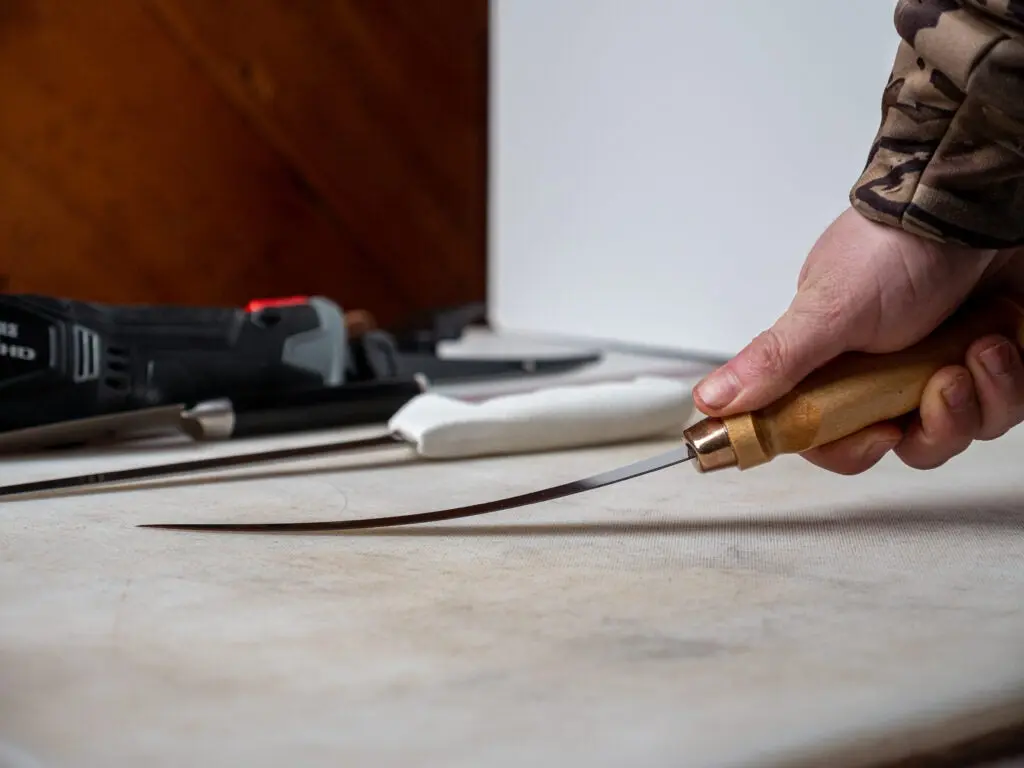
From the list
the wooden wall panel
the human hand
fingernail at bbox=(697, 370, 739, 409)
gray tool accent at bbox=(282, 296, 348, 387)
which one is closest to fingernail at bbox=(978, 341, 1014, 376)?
the human hand

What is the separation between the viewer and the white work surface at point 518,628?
0.34m

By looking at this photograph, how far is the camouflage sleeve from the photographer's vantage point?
461 millimetres

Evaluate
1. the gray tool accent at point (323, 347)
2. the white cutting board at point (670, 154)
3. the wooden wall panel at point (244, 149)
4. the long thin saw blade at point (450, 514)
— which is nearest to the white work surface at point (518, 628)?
the long thin saw blade at point (450, 514)

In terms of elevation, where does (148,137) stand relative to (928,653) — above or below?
above

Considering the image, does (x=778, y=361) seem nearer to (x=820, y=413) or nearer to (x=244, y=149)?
(x=820, y=413)

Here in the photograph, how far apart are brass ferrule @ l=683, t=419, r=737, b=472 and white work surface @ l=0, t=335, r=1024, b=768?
44 mm

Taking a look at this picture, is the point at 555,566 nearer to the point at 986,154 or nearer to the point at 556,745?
the point at 556,745

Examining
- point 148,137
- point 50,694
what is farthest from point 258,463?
point 148,137

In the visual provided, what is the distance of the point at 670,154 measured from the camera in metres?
1.28

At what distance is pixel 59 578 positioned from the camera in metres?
0.48

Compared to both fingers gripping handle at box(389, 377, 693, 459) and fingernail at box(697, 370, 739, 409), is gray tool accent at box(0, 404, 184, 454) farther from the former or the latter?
fingernail at box(697, 370, 739, 409)

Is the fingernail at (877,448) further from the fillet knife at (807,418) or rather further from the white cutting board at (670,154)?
the white cutting board at (670,154)

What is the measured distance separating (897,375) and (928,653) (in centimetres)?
18

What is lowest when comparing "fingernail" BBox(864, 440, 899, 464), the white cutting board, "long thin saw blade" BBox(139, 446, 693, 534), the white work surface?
the white work surface
